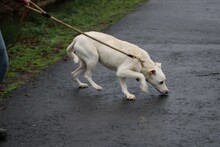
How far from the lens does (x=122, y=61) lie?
741 cm

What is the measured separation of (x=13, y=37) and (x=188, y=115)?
507 cm

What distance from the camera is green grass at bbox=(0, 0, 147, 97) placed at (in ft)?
29.3

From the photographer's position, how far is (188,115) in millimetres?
6566

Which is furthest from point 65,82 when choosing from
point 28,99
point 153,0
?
point 153,0

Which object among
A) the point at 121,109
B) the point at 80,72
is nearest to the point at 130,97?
the point at 121,109

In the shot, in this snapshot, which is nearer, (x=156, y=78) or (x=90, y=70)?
(x=156, y=78)

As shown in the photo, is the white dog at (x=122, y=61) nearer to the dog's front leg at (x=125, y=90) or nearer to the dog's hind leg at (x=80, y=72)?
the dog's front leg at (x=125, y=90)

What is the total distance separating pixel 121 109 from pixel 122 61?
2.64 ft

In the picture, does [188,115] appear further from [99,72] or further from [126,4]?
[126,4]

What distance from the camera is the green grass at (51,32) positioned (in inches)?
352

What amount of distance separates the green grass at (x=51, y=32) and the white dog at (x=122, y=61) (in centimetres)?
115

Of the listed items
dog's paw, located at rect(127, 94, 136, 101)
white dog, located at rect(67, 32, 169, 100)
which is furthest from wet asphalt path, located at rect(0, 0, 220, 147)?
white dog, located at rect(67, 32, 169, 100)

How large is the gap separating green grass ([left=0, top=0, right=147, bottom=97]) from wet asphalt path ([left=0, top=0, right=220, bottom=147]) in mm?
363

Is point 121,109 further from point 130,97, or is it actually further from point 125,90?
point 125,90
